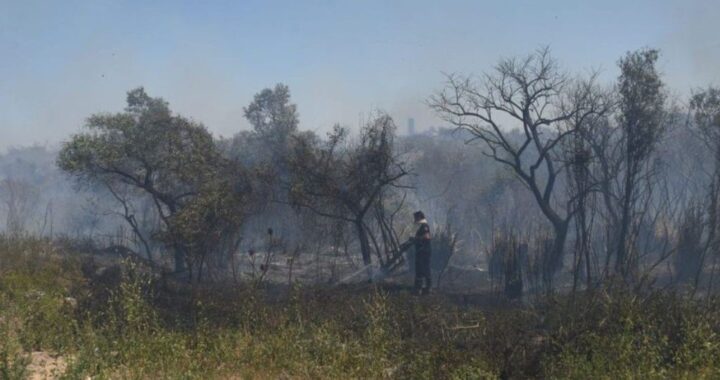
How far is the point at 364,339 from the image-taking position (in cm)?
778

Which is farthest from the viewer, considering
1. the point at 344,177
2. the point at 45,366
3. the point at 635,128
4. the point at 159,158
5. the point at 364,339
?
the point at 344,177

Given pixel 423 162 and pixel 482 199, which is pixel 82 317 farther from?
pixel 423 162

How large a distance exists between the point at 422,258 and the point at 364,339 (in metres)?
5.11

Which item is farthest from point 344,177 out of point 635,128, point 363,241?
point 635,128

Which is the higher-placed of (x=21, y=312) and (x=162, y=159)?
(x=162, y=159)

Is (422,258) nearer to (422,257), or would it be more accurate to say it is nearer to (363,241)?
(422,257)

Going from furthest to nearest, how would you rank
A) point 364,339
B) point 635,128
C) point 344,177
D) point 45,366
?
point 344,177 → point 635,128 → point 364,339 → point 45,366

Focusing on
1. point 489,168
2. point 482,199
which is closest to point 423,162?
point 489,168

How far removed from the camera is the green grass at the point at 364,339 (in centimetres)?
645

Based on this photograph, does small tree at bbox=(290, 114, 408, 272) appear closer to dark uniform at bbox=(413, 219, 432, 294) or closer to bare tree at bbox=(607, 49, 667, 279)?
dark uniform at bbox=(413, 219, 432, 294)

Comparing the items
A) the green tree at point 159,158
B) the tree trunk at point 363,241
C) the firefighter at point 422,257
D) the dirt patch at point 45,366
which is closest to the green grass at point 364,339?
the dirt patch at point 45,366

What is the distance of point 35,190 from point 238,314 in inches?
1310

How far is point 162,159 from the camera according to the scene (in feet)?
45.8

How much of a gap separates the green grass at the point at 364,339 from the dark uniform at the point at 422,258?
2574mm
